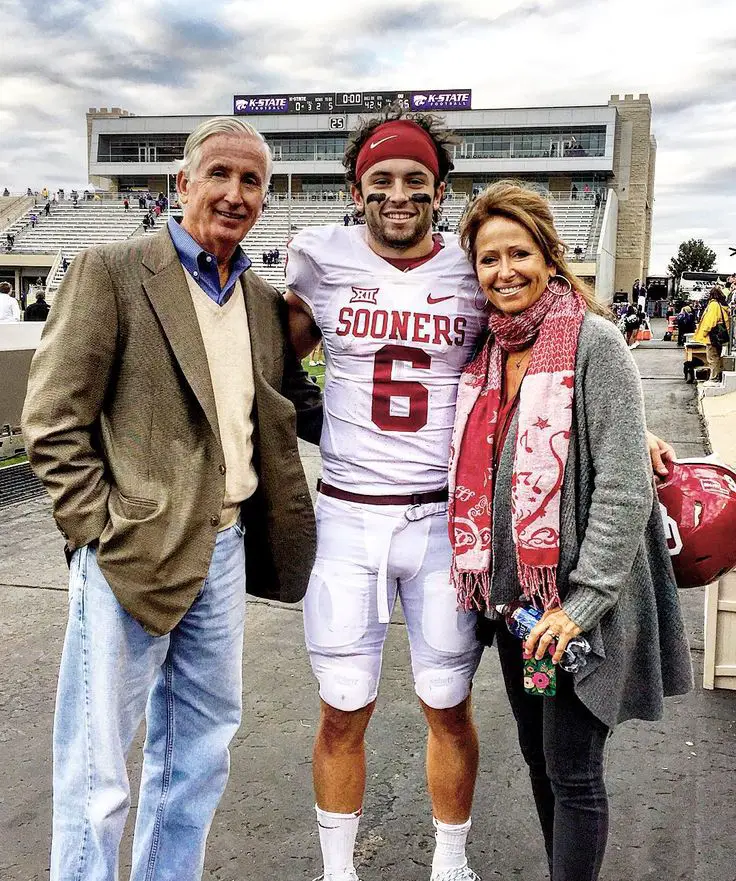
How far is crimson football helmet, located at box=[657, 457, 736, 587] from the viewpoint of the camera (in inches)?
85.2

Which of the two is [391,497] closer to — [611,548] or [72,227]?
[611,548]

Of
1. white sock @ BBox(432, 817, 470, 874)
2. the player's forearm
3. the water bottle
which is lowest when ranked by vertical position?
white sock @ BBox(432, 817, 470, 874)

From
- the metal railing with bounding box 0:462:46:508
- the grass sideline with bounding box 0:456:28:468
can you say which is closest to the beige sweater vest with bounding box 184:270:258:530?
the metal railing with bounding box 0:462:46:508

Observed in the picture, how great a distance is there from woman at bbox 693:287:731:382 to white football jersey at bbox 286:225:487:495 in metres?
13.0

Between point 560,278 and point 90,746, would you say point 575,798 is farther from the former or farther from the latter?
point 560,278

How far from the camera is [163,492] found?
1.96 m

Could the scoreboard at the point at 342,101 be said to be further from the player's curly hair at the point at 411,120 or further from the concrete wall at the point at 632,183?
the player's curly hair at the point at 411,120

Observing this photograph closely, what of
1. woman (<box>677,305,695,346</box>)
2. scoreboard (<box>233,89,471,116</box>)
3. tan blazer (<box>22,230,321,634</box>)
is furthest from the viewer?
scoreboard (<box>233,89,471,116</box>)

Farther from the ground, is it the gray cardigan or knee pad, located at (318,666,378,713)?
the gray cardigan

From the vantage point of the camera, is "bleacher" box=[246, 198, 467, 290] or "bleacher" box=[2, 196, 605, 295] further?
"bleacher" box=[2, 196, 605, 295]

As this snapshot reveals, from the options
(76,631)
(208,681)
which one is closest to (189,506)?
(76,631)

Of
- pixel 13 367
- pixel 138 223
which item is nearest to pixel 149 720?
pixel 13 367

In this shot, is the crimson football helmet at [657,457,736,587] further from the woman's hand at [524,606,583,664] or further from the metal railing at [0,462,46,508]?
the metal railing at [0,462,46,508]

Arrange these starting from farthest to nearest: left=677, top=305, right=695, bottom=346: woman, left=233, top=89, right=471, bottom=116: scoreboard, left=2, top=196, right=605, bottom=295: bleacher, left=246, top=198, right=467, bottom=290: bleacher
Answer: left=233, top=89, right=471, bottom=116: scoreboard → left=2, top=196, right=605, bottom=295: bleacher → left=246, top=198, right=467, bottom=290: bleacher → left=677, top=305, right=695, bottom=346: woman
